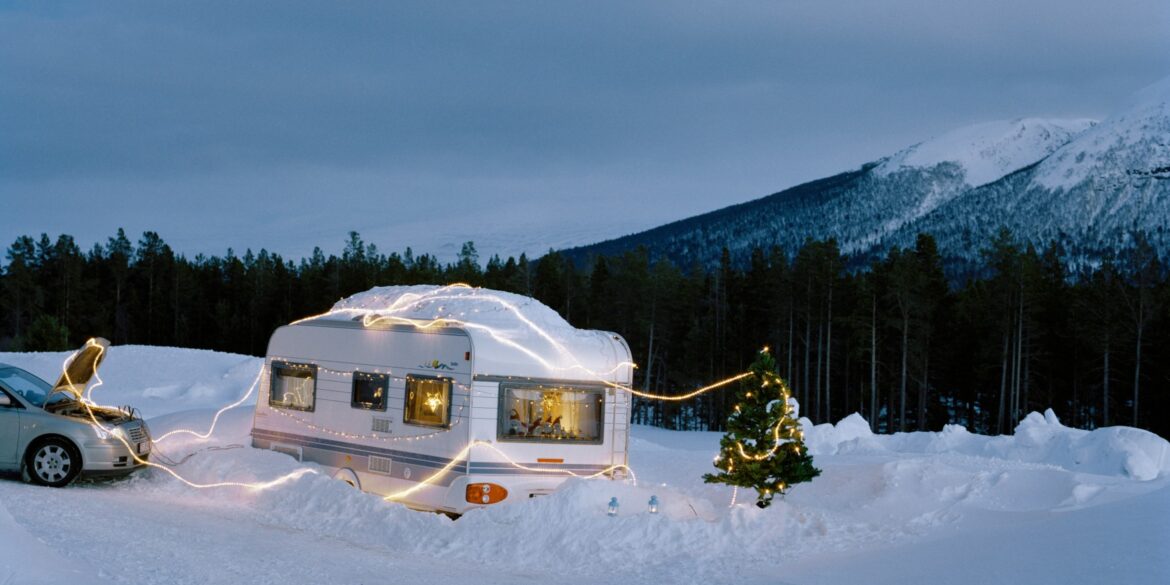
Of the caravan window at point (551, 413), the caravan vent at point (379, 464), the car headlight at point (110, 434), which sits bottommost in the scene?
the caravan vent at point (379, 464)

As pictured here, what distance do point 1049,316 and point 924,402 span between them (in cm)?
647

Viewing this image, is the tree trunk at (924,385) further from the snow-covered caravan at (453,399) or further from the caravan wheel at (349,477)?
the caravan wheel at (349,477)

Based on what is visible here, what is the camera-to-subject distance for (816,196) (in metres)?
183

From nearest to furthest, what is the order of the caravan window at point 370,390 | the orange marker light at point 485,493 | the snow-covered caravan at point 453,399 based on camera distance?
the orange marker light at point 485,493 < the snow-covered caravan at point 453,399 < the caravan window at point 370,390

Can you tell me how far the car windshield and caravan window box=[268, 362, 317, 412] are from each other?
2.74m

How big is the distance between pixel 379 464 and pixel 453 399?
1535 millimetres

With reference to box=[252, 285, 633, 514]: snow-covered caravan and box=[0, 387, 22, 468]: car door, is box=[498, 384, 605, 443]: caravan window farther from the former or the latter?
box=[0, 387, 22, 468]: car door

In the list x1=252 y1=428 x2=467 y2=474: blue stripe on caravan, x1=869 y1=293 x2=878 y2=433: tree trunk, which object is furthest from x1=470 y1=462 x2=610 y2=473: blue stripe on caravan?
x1=869 y1=293 x2=878 y2=433: tree trunk

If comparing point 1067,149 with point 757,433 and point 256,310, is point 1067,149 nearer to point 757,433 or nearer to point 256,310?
point 256,310

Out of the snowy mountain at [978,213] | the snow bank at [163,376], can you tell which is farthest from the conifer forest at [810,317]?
the snowy mountain at [978,213]

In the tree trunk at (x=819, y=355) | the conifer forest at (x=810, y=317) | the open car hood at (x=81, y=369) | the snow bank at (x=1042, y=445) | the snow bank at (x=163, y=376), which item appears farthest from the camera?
the tree trunk at (x=819, y=355)

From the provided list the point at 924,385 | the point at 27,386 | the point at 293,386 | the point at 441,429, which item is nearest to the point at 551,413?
the point at 441,429

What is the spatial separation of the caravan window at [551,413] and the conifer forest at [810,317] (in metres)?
27.5

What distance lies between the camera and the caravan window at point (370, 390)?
12328mm
